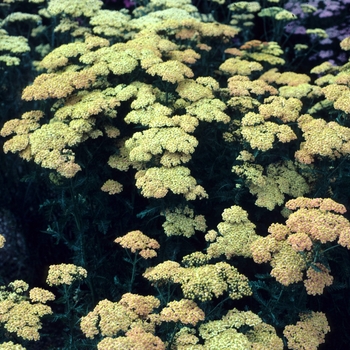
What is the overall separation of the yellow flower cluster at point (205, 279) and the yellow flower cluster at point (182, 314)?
69mm

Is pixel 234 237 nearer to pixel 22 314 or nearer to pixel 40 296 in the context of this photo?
pixel 40 296

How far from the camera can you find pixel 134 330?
2.80 meters

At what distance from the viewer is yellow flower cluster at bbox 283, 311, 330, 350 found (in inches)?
122

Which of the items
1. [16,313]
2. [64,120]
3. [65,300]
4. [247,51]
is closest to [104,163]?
[64,120]

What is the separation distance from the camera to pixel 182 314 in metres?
2.93

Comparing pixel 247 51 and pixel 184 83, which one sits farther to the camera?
pixel 247 51

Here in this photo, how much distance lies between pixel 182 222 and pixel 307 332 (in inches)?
50.3

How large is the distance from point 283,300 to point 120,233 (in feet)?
5.54

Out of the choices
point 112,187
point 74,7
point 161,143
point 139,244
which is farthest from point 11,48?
point 139,244

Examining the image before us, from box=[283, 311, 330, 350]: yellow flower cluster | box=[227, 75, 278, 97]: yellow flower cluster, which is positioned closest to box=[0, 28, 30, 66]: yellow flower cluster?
box=[227, 75, 278, 97]: yellow flower cluster

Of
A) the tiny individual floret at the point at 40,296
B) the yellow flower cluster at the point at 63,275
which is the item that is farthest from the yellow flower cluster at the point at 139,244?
the tiny individual floret at the point at 40,296

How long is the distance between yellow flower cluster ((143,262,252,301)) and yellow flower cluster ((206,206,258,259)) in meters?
0.22

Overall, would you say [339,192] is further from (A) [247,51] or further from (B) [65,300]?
(A) [247,51]

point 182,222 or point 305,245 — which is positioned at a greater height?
point 305,245
